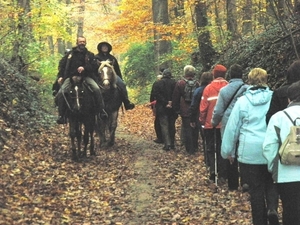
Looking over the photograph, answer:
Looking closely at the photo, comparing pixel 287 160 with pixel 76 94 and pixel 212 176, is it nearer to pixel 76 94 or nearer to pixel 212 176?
pixel 212 176

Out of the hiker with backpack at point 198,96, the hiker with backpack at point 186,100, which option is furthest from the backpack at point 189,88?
the hiker with backpack at point 198,96

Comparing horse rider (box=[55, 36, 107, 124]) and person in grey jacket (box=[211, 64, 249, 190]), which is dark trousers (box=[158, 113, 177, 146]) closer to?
horse rider (box=[55, 36, 107, 124])

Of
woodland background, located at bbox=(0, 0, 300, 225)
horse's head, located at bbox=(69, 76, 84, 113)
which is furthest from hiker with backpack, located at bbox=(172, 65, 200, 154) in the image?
Answer: horse's head, located at bbox=(69, 76, 84, 113)

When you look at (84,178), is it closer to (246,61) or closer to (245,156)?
(245,156)

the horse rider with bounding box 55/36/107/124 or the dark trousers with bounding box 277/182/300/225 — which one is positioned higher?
the horse rider with bounding box 55/36/107/124

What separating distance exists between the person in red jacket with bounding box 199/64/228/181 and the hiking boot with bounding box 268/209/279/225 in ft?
10.5

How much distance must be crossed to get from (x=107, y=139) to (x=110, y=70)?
7.95 feet

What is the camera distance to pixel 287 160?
16.4ft

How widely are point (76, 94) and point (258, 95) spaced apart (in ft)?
19.5

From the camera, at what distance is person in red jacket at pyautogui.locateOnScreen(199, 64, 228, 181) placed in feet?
32.5

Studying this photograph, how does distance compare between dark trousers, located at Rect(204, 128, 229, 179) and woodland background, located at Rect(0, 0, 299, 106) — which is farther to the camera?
woodland background, located at Rect(0, 0, 299, 106)

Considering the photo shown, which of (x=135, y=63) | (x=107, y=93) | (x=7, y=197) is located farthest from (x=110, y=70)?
(x=135, y=63)

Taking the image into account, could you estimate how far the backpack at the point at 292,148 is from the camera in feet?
16.1

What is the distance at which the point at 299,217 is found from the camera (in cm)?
508
